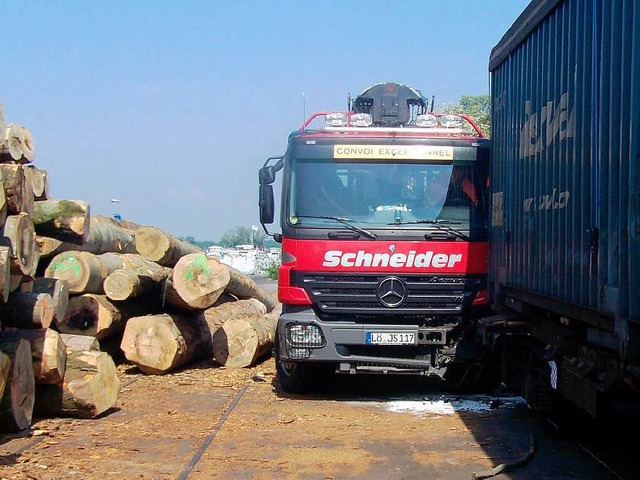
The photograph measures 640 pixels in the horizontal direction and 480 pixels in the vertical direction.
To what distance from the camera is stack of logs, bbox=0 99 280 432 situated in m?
7.16

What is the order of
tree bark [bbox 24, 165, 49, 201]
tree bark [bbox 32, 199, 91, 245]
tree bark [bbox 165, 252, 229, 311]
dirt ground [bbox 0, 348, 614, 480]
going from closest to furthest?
dirt ground [bbox 0, 348, 614, 480]
tree bark [bbox 24, 165, 49, 201]
tree bark [bbox 32, 199, 91, 245]
tree bark [bbox 165, 252, 229, 311]

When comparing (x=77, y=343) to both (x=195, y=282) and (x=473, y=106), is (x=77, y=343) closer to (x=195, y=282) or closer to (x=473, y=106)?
(x=195, y=282)

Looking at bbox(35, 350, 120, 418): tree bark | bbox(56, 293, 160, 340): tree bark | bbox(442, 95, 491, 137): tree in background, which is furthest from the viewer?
bbox(442, 95, 491, 137): tree in background

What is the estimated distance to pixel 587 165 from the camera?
5543mm

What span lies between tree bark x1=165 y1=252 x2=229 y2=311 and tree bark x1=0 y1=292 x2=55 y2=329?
306cm

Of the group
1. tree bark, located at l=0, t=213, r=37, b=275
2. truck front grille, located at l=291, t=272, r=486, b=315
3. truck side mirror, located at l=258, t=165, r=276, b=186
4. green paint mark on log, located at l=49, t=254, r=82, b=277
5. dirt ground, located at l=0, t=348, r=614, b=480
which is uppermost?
truck side mirror, located at l=258, t=165, r=276, b=186

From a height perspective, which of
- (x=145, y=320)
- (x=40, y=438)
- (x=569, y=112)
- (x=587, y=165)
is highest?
(x=569, y=112)

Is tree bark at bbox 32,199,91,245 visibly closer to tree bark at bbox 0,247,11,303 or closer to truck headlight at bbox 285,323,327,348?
tree bark at bbox 0,247,11,303

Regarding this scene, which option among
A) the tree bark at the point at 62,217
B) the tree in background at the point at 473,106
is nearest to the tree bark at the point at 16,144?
the tree bark at the point at 62,217

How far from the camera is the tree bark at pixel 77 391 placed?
767 centimetres

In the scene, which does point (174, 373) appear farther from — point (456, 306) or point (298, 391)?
point (456, 306)

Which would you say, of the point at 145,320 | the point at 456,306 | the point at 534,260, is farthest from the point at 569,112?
the point at 145,320

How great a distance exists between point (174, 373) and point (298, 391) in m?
1.95

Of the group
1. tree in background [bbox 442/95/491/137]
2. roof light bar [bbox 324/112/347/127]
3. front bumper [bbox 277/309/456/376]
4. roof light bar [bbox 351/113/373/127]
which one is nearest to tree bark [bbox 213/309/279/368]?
front bumper [bbox 277/309/456/376]
